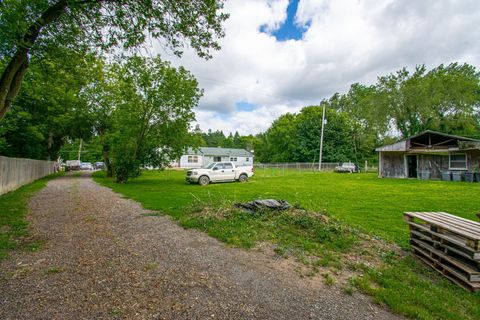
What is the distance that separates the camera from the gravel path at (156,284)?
2576mm

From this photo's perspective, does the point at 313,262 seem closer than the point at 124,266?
No

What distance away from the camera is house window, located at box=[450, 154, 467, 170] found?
18562mm

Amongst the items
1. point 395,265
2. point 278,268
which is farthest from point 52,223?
point 395,265

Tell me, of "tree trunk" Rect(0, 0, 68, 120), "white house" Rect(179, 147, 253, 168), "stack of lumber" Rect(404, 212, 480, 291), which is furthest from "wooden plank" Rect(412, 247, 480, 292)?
"white house" Rect(179, 147, 253, 168)

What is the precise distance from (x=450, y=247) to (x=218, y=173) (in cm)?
1394

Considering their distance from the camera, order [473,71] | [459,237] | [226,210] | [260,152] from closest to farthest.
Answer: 1. [459,237]
2. [226,210]
3. [473,71]
4. [260,152]

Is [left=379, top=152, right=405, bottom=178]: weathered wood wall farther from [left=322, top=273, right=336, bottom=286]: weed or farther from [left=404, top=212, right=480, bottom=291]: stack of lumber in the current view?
[left=322, top=273, right=336, bottom=286]: weed

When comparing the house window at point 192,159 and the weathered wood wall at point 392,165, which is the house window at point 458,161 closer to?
the weathered wood wall at point 392,165

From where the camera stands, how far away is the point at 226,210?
6.62 metres

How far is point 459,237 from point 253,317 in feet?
11.2

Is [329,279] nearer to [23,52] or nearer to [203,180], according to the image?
[23,52]

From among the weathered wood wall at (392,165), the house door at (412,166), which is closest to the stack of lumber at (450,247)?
the weathered wood wall at (392,165)

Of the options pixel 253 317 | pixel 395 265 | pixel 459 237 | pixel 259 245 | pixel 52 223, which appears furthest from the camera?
pixel 52 223

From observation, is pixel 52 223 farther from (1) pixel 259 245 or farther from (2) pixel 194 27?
(2) pixel 194 27
